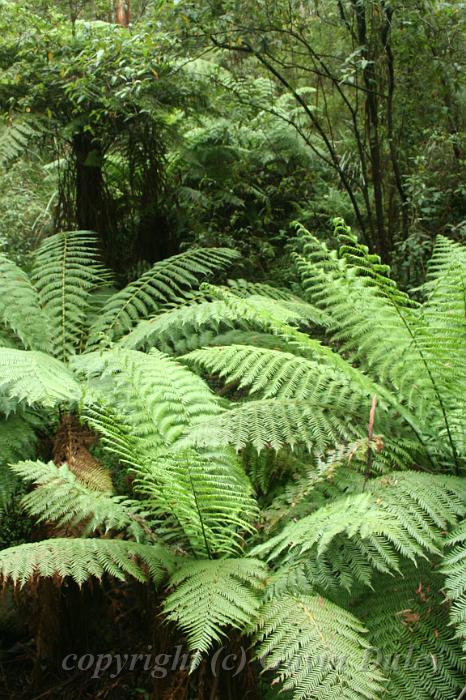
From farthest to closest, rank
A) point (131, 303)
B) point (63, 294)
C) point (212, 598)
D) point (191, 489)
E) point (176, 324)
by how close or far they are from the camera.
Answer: point (131, 303) < point (63, 294) < point (176, 324) < point (191, 489) < point (212, 598)

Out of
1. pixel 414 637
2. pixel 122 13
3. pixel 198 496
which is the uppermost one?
pixel 122 13

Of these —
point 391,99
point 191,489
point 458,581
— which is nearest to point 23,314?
point 191,489

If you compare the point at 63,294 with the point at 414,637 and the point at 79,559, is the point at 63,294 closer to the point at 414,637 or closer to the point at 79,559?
the point at 79,559

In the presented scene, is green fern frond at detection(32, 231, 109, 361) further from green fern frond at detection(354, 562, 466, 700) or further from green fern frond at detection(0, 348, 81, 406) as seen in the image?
green fern frond at detection(354, 562, 466, 700)

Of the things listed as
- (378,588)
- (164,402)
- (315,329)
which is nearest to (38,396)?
(164,402)

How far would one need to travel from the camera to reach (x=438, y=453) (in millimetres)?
1832

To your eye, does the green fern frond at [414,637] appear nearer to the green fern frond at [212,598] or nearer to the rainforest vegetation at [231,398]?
the rainforest vegetation at [231,398]

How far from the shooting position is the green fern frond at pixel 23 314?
2.71 meters

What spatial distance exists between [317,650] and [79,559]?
1.96ft

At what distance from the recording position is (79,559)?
1456mm

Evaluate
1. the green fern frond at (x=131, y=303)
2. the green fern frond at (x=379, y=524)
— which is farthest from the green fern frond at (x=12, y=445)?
the green fern frond at (x=379, y=524)

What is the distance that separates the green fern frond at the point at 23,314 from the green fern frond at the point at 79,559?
1.35 meters

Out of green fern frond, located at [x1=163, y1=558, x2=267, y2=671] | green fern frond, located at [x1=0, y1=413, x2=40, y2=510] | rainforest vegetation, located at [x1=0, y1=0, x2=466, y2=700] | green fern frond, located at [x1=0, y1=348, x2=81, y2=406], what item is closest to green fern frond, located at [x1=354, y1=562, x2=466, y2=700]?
rainforest vegetation, located at [x1=0, y1=0, x2=466, y2=700]

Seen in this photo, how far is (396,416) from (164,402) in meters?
0.78
